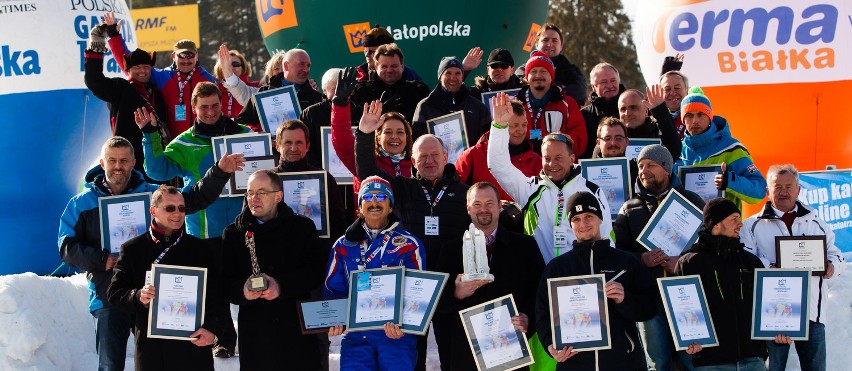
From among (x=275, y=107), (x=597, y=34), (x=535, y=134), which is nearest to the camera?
(x=535, y=134)

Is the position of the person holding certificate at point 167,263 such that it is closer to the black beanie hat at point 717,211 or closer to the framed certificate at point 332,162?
the framed certificate at point 332,162

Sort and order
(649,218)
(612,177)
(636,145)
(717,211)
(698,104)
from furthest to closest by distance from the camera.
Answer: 1. (636,145)
2. (698,104)
3. (612,177)
4. (649,218)
5. (717,211)

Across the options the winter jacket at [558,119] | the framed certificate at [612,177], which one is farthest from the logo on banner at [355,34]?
the framed certificate at [612,177]

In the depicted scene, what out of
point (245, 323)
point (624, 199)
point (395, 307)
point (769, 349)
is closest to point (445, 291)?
point (395, 307)

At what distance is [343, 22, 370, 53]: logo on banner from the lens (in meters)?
14.6

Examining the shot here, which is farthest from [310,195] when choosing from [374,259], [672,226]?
[672,226]

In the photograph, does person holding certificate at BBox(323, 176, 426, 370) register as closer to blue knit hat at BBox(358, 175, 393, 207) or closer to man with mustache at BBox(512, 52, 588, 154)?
blue knit hat at BBox(358, 175, 393, 207)

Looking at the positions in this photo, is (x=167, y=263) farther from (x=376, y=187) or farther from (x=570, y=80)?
(x=570, y=80)

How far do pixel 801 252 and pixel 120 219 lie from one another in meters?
4.53

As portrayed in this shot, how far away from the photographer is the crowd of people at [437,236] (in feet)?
25.0

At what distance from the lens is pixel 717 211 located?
8.02 metres

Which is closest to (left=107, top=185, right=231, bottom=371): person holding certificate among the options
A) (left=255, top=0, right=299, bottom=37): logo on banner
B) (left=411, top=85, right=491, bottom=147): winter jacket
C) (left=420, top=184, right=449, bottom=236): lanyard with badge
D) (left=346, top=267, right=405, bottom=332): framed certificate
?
(left=346, top=267, right=405, bottom=332): framed certificate

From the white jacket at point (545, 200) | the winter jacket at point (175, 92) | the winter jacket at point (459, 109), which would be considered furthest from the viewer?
the winter jacket at point (175, 92)

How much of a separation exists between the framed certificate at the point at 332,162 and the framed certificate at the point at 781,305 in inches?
129
